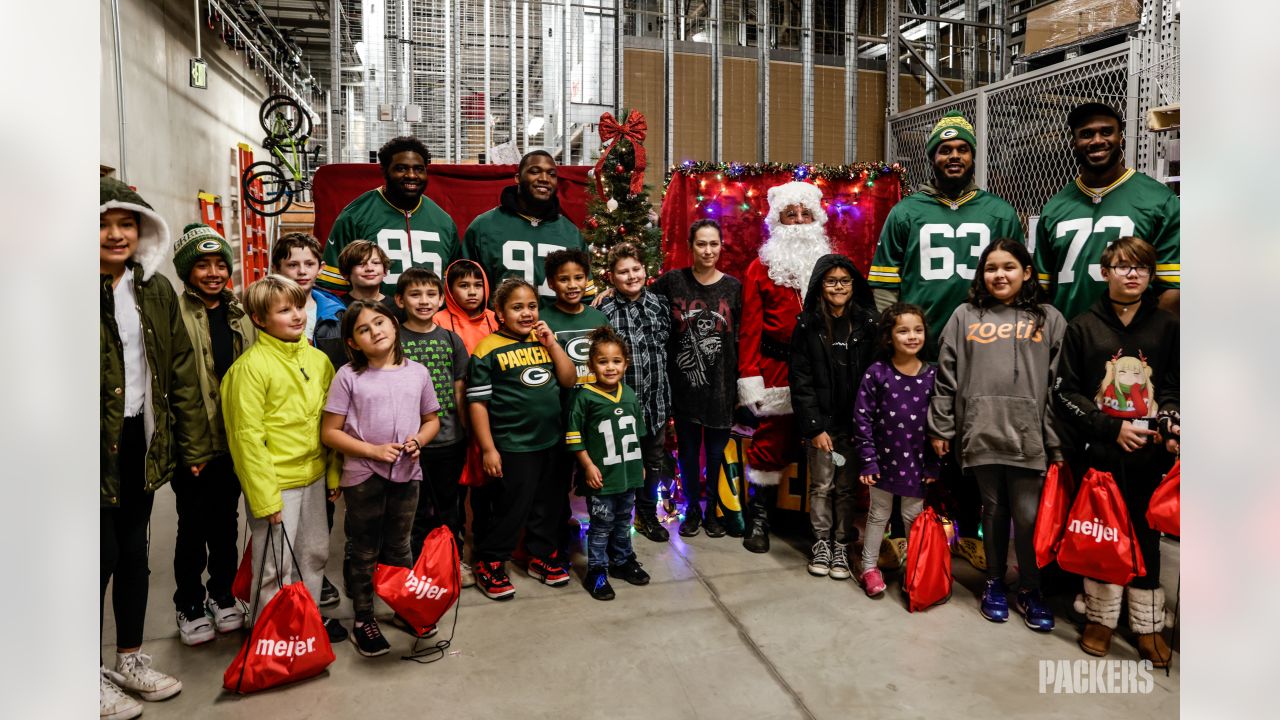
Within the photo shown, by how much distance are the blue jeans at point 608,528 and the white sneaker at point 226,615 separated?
A: 1452mm

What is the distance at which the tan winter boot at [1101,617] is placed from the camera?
9.58ft

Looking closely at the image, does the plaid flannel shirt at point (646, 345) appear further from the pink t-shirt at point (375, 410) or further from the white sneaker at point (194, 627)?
the white sneaker at point (194, 627)

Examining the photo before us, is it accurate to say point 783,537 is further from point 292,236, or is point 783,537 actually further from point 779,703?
point 292,236

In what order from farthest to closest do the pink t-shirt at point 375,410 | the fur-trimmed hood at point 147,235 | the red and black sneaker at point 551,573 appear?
the red and black sneaker at point 551,573 < the pink t-shirt at point 375,410 < the fur-trimmed hood at point 147,235

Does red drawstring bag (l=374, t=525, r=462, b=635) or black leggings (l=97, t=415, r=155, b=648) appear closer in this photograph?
black leggings (l=97, t=415, r=155, b=648)

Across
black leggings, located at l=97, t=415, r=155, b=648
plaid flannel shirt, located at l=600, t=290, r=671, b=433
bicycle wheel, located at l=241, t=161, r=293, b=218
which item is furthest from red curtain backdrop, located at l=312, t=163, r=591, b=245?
black leggings, located at l=97, t=415, r=155, b=648

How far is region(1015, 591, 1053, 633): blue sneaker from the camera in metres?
3.10

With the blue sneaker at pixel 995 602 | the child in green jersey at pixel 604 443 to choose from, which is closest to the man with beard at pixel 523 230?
the child in green jersey at pixel 604 443

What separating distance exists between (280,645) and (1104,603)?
9.97 ft

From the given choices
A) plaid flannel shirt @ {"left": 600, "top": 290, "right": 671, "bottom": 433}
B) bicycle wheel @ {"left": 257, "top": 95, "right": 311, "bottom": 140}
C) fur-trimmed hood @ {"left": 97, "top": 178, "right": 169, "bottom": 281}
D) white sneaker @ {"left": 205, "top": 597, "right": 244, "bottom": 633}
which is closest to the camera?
fur-trimmed hood @ {"left": 97, "top": 178, "right": 169, "bottom": 281}

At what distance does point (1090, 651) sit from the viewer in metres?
2.91

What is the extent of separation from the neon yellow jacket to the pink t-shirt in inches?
3.4

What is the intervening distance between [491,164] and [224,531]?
3.50 metres

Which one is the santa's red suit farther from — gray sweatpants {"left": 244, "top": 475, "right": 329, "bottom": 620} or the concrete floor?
gray sweatpants {"left": 244, "top": 475, "right": 329, "bottom": 620}
